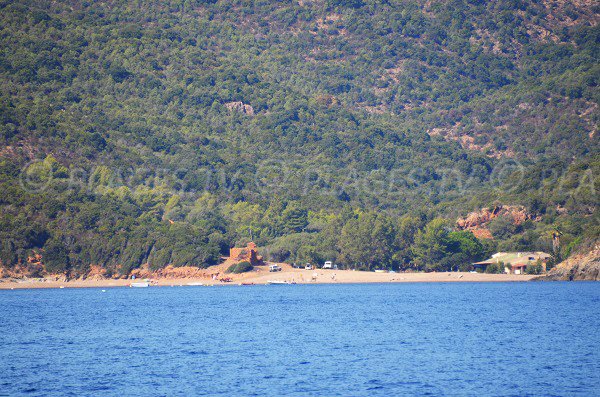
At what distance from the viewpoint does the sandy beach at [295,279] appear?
376ft

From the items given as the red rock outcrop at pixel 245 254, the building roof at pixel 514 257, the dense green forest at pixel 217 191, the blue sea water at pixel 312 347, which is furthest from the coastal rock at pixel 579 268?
the red rock outcrop at pixel 245 254

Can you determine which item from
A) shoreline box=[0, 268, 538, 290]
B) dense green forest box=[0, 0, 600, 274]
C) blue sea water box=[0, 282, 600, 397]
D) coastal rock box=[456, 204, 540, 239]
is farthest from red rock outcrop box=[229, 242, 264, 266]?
blue sea water box=[0, 282, 600, 397]

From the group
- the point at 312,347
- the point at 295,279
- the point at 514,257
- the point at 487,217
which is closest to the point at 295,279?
the point at 295,279

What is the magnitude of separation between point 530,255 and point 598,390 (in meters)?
82.7

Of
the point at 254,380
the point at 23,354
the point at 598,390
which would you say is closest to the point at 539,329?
the point at 598,390

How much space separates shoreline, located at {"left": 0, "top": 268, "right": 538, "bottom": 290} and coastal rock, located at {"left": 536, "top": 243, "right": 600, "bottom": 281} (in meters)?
5.47

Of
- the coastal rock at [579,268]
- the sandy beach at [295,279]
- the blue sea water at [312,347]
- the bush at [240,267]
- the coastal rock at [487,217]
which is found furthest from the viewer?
the coastal rock at [487,217]

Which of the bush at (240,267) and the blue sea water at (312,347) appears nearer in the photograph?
the blue sea water at (312,347)

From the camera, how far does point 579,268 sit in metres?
99.3

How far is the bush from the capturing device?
124250 mm

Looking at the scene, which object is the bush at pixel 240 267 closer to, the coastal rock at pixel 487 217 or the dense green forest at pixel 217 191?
the dense green forest at pixel 217 191

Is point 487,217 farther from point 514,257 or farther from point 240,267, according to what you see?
point 240,267

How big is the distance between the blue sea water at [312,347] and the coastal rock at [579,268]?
427 inches

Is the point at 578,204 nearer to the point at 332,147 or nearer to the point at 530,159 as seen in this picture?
the point at 530,159
